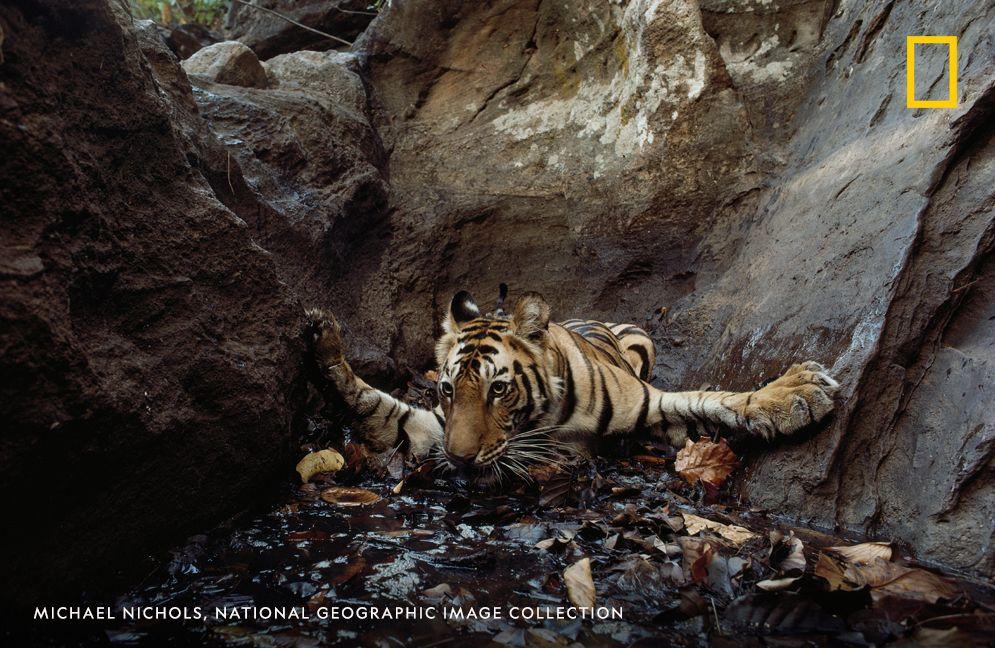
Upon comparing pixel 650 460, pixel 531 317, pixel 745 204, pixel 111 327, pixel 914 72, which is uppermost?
pixel 914 72

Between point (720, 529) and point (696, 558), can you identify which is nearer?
point (696, 558)

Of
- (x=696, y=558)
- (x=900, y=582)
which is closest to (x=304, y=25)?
(x=696, y=558)

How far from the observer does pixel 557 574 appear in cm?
200

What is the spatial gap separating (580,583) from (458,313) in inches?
81.5

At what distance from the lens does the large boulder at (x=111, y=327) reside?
5.16 ft

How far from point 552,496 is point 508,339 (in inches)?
37.9

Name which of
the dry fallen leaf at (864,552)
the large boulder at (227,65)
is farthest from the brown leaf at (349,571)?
the large boulder at (227,65)

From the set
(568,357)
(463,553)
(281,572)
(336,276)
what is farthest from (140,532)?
(336,276)

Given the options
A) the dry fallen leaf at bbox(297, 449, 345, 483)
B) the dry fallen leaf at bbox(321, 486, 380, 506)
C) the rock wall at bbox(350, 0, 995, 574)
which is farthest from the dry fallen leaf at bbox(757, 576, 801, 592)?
the dry fallen leaf at bbox(297, 449, 345, 483)

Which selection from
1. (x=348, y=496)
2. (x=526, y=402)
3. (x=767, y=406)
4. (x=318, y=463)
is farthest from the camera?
(x=526, y=402)

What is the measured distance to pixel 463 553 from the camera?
2.17 m

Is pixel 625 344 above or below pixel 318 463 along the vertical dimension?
above

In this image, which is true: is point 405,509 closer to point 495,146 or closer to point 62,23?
point 62,23

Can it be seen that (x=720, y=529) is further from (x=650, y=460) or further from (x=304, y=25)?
(x=304, y=25)
